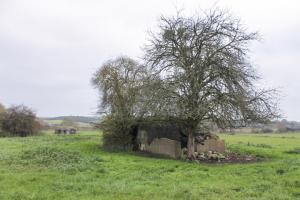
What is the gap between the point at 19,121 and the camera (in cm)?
8038

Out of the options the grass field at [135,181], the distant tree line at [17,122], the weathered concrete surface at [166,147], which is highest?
the distant tree line at [17,122]

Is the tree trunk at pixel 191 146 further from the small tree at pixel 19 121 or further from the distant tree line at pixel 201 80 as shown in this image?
the small tree at pixel 19 121

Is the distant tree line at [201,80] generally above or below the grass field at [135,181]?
above

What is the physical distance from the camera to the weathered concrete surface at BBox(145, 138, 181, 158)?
1165 inches

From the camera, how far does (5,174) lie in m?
19.1

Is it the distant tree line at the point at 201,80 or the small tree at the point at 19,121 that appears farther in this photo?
the small tree at the point at 19,121

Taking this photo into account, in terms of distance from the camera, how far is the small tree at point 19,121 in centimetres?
8019

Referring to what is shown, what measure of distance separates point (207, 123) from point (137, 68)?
12388mm

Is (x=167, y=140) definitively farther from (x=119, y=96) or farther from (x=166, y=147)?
(x=119, y=96)

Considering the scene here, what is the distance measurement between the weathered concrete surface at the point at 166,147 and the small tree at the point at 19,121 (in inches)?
2097

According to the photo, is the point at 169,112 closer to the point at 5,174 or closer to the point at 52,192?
the point at 5,174

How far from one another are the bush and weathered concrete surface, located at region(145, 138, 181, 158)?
3127 millimetres

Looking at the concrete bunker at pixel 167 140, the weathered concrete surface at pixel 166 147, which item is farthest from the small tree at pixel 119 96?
the weathered concrete surface at pixel 166 147

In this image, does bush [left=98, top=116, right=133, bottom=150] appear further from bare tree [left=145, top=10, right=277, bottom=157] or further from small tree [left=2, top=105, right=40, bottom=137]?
small tree [left=2, top=105, right=40, bottom=137]
